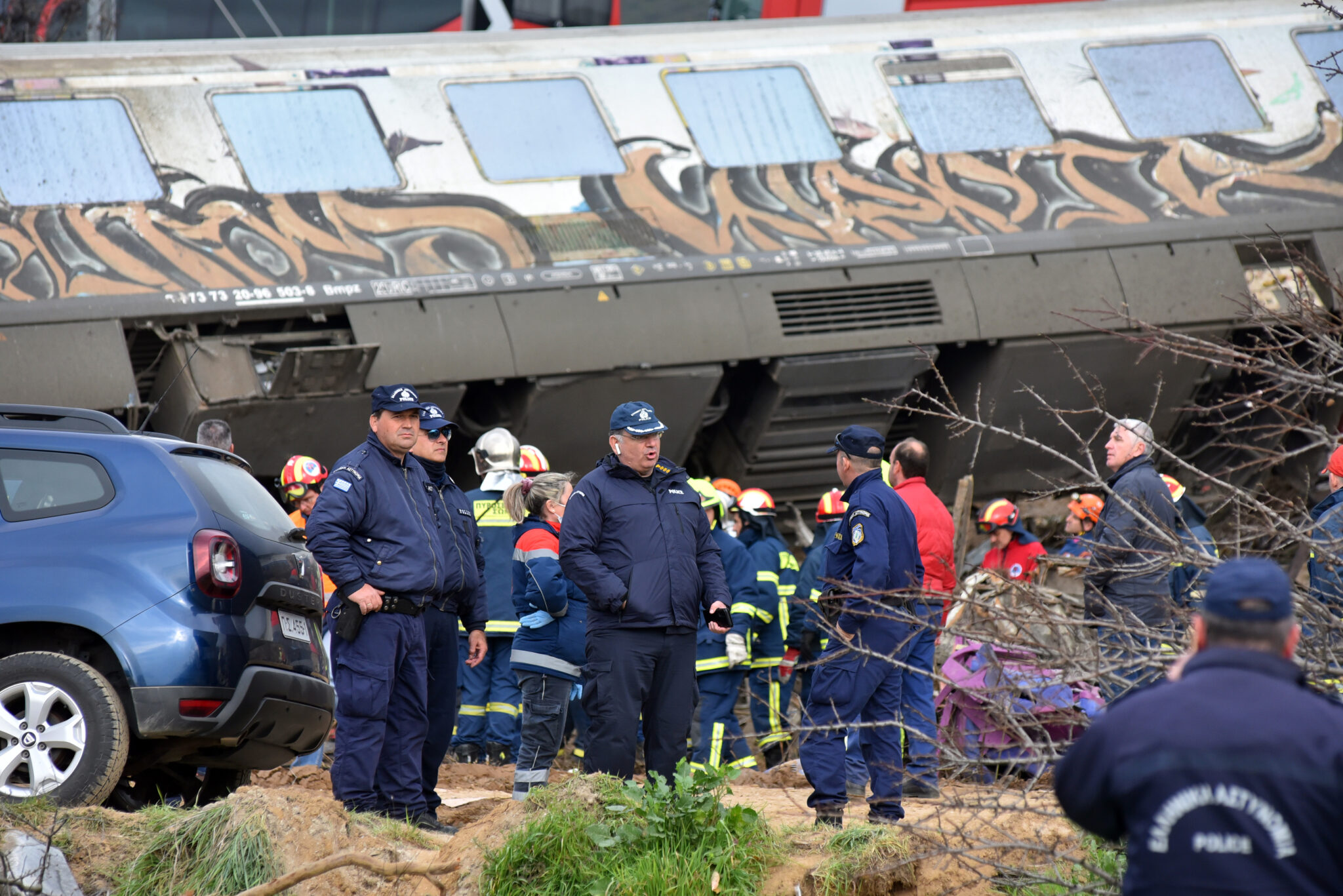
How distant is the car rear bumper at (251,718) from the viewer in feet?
17.4

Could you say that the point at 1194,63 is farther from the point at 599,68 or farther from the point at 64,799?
the point at 64,799

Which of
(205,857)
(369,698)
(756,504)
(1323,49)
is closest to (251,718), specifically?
(369,698)

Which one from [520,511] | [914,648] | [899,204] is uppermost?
[899,204]

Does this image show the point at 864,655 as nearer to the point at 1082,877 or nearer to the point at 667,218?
the point at 1082,877

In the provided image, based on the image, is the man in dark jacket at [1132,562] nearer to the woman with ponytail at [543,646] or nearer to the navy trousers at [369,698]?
the woman with ponytail at [543,646]

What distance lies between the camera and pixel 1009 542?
10.3 meters

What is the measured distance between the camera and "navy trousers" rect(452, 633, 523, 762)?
27.0 ft

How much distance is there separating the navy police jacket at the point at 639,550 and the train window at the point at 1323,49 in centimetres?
876

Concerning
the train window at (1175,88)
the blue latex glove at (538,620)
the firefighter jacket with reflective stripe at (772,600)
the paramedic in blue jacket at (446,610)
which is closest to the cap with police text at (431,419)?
the paramedic in blue jacket at (446,610)

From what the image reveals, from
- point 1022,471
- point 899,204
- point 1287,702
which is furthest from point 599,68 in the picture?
point 1287,702

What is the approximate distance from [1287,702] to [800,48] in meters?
9.77

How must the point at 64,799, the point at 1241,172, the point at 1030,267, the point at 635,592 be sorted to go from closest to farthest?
the point at 64,799
the point at 635,592
the point at 1030,267
the point at 1241,172

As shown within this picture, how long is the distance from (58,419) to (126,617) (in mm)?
999

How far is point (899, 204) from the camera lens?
11.2 m
